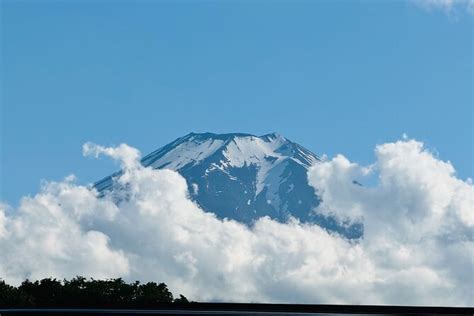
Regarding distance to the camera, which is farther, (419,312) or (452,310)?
(452,310)

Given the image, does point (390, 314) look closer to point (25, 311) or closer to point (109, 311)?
point (109, 311)

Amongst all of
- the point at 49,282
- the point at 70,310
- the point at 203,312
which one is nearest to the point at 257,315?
the point at 203,312

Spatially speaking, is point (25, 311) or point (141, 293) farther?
point (141, 293)

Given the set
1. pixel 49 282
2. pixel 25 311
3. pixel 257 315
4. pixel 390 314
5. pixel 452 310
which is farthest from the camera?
pixel 49 282

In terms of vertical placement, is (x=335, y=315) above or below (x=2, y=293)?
below

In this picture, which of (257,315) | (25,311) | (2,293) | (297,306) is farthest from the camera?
(2,293)

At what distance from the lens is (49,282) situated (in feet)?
259

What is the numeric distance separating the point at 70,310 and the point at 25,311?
0.54 m

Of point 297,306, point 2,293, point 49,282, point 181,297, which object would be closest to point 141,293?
point 181,297

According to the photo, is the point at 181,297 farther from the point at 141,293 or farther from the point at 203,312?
the point at 203,312

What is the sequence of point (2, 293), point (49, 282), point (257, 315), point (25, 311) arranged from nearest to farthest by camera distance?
point (257, 315) → point (25, 311) → point (2, 293) → point (49, 282)

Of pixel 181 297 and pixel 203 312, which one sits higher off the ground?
pixel 181 297

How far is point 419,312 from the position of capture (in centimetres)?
812

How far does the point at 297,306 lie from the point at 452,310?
296 cm
